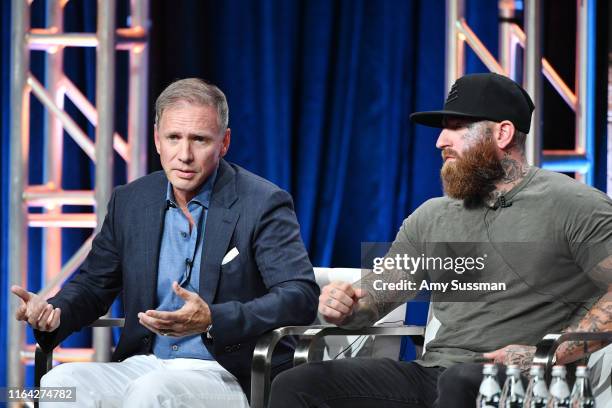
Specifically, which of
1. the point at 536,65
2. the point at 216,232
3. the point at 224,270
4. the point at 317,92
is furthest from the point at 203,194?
the point at 317,92

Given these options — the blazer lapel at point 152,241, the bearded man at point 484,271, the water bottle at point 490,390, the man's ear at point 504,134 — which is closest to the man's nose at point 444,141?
the bearded man at point 484,271

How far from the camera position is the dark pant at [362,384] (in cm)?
293

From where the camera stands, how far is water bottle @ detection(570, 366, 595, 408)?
2.40 m

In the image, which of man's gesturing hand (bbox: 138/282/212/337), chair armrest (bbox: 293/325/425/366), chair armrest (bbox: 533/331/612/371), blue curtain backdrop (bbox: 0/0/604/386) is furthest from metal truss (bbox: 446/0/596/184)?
man's gesturing hand (bbox: 138/282/212/337)

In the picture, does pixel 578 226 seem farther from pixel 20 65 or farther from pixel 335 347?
pixel 20 65

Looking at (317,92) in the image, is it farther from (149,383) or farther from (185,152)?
(149,383)

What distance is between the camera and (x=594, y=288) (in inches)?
118

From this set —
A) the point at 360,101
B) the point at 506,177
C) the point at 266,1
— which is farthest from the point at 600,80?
the point at 506,177

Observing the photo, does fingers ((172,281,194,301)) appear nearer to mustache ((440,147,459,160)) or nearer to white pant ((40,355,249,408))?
white pant ((40,355,249,408))

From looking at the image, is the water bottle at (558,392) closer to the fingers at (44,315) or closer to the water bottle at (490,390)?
the water bottle at (490,390)

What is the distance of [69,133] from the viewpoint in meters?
4.89

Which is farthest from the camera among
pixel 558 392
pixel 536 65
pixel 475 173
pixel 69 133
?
pixel 69 133

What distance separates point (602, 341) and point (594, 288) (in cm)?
23

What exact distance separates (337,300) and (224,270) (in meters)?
0.41
